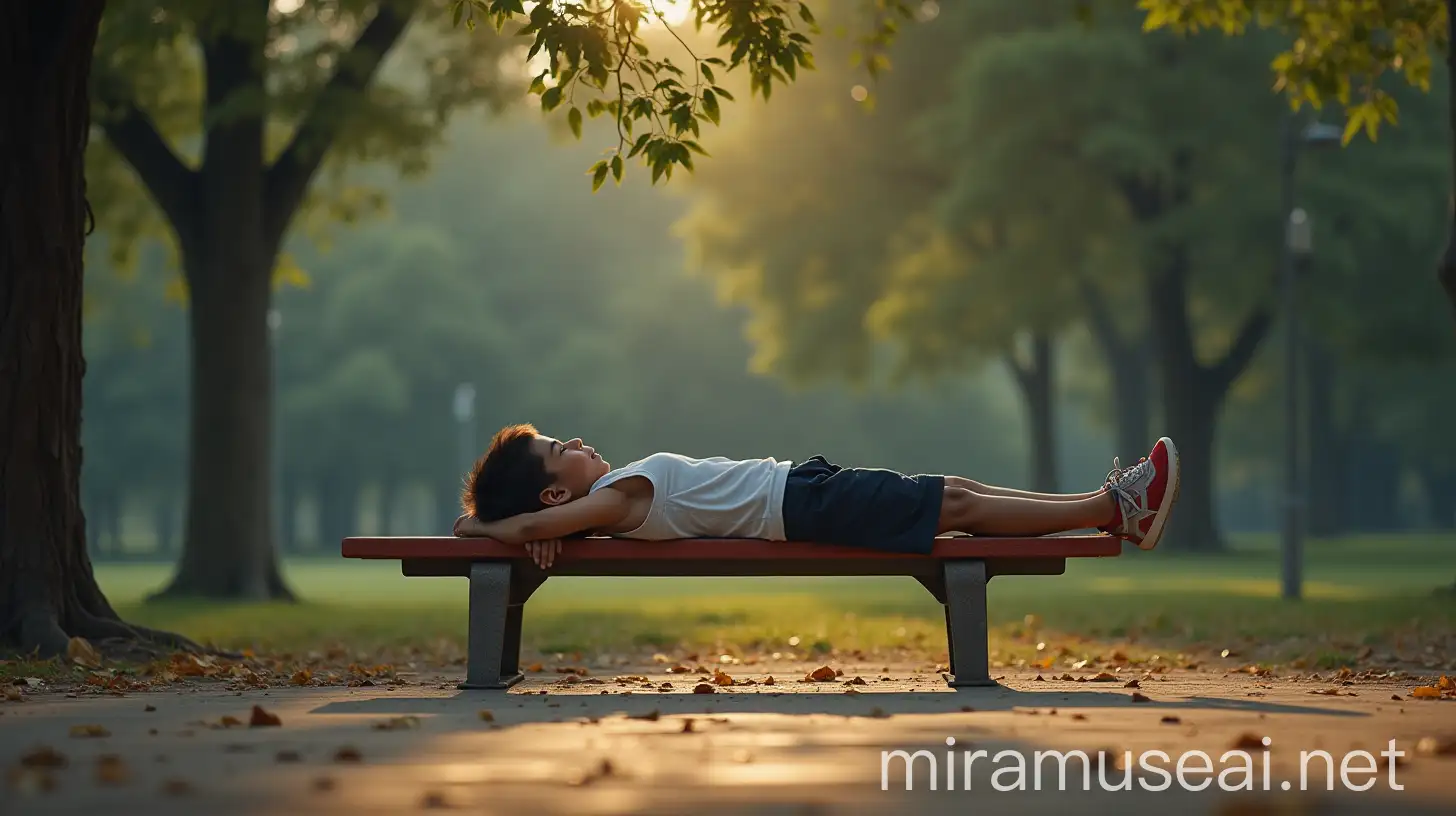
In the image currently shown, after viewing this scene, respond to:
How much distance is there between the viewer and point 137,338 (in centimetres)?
3247

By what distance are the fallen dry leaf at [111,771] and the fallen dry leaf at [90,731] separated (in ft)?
2.16

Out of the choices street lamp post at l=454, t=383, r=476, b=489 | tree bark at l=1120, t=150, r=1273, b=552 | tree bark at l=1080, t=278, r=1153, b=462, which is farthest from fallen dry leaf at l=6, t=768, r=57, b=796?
street lamp post at l=454, t=383, r=476, b=489

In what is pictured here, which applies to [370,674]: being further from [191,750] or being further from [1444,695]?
[1444,695]

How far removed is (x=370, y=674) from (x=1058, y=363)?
69.0 metres

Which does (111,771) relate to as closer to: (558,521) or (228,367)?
(558,521)

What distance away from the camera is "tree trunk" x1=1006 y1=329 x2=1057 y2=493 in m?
38.8

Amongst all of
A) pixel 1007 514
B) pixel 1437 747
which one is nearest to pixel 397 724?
pixel 1007 514

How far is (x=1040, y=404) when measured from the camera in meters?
40.1

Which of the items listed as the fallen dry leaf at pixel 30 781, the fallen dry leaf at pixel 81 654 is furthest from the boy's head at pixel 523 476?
the fallen dry leaf at pixel 30 781

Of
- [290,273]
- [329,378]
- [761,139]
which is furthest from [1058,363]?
[290,273]

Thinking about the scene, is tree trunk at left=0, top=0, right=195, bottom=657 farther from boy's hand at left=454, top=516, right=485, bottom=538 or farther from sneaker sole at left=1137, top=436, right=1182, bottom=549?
sneaker sole at left=1137, top=436, right=1182, bottom=549

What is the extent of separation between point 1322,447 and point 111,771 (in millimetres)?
46529

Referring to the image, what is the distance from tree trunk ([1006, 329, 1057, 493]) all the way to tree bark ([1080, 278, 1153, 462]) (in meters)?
1.44

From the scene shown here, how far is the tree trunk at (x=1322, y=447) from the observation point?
156 feet
